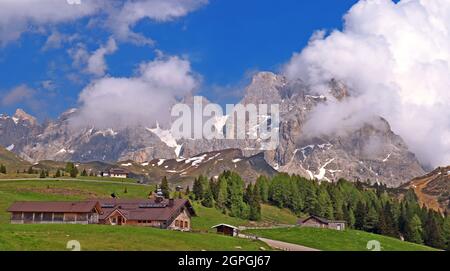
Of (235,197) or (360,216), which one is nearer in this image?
(235,197)

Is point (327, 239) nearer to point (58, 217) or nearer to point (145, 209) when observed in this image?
point (145, 209)

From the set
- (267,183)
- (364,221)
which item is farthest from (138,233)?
(267,183)

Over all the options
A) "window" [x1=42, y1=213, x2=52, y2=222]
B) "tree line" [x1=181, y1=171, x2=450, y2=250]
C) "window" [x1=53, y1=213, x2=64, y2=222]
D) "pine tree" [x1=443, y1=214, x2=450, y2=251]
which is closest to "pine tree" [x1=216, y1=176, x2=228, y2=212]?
"tree line" [x1=181, y1=171, x2=450, y2=250]

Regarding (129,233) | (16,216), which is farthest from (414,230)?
(16,216)

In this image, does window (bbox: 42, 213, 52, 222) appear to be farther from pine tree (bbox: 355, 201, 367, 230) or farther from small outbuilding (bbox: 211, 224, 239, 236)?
pine tree (bbox: 355, 201, 367, 230)

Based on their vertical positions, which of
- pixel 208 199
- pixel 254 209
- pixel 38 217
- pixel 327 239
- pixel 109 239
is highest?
pixel 208 199

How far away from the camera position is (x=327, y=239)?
114000mm

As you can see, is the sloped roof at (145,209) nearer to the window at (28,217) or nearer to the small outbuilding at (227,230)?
the small outbuilding at (227,230)

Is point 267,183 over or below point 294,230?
over

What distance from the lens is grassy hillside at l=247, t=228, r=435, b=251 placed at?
356 feet
